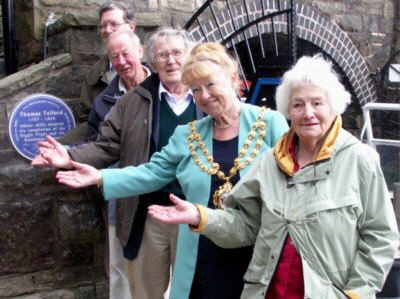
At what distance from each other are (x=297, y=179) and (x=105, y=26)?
6.85 feet

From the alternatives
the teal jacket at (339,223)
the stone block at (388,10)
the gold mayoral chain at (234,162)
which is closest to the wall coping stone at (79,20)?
the gold mayoral chain at (234,162)

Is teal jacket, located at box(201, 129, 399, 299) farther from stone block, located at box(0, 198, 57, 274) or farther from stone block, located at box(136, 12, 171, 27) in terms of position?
stone block, located at box(136, 12, 171, 27)

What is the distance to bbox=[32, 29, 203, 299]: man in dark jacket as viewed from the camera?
2.61 meters

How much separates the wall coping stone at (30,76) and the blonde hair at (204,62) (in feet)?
5.49

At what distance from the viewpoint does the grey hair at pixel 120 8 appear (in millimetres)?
3314

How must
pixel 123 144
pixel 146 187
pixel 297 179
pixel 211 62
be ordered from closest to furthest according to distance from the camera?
1. pixel 297 179
2. pixel 211 62
3. pixel 146 187
4. pixel 123 144

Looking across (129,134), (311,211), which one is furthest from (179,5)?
(311,211)

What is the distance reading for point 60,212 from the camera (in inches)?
133

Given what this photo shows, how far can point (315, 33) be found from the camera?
19.2 ft

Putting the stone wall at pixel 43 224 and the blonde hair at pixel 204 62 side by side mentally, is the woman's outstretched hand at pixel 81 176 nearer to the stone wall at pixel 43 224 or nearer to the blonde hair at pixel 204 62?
the blonde hair at pixel 204 62

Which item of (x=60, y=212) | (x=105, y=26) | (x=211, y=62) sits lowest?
(x=60, y=212)

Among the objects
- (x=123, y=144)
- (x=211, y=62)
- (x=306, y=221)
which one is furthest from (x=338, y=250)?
(x=123, y=144)

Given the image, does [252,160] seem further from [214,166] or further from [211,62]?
[211,62]

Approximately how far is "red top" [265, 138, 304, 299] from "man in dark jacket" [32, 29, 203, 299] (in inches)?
37.7
